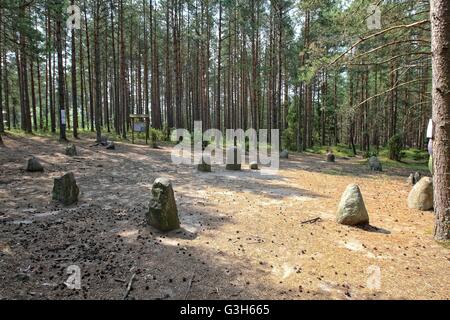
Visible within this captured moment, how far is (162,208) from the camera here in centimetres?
573

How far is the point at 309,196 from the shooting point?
889 cm

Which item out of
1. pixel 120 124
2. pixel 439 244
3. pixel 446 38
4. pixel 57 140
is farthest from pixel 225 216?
pixel 120 124

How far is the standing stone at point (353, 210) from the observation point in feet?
20.8

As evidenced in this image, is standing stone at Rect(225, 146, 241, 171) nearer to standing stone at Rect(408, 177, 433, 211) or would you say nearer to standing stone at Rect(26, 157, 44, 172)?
standing stone at Rect(408, 177, 433, 211)

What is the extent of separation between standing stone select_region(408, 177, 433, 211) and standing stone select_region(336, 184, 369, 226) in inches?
93.4

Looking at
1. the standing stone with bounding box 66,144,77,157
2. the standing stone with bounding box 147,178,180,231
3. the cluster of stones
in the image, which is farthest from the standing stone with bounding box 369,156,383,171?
the standing stone with bounding box 66,144,77,157

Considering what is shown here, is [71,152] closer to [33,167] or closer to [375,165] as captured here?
[33,167]

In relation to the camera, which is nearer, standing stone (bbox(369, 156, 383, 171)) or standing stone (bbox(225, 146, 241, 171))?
standing stone (bbox(225, 146, 241, 171))

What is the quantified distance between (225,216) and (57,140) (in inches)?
571

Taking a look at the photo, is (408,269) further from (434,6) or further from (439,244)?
(434,6)

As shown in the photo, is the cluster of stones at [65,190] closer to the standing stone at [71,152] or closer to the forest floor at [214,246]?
the forest floor at [214,246]

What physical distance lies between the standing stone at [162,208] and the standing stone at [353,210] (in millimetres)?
3657

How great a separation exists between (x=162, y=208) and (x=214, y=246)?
51.1 inches

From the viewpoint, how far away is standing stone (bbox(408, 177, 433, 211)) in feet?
25.0
